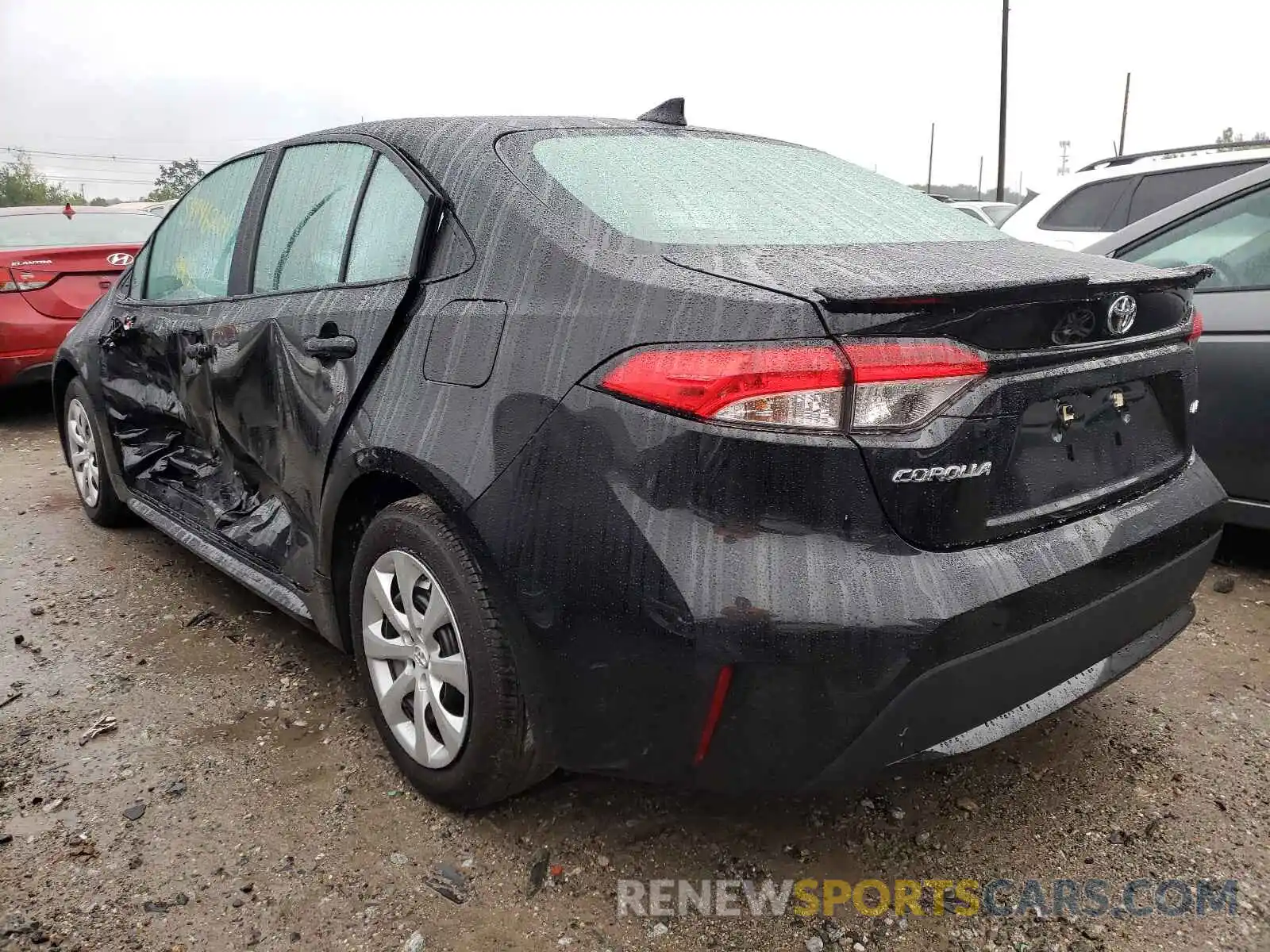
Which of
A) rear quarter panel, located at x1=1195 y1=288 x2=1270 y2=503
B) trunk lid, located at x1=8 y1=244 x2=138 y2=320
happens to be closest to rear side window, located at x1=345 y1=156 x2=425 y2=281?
rear quarter panel, located at x1=1195 y1=288 x2=1270 y2=503

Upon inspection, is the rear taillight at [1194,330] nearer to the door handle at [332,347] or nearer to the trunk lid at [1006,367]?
the trunk lid at [1006,367]

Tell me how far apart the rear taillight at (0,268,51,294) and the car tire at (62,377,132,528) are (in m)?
2.35

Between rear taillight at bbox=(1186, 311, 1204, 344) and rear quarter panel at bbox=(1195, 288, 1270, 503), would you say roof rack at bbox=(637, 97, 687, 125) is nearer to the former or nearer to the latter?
rear taillight at bbox=(1186, 311, 1204, 344)

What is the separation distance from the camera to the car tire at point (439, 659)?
6.23 ft

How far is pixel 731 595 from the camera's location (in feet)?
5.08

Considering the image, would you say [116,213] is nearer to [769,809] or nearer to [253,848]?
[253,848]

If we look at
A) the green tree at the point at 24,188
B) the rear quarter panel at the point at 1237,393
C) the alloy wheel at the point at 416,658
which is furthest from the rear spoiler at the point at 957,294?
the green tree at the point at 24,188

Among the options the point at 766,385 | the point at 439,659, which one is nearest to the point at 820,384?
the point at 766,385

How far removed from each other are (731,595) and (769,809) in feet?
2.87

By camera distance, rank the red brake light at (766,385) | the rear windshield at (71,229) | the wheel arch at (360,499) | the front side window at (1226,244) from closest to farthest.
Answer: the red brake light at (766,385) → the wheel arch at (360,499) → the front side window at (1226,244) → the rear windshield at (71,229)

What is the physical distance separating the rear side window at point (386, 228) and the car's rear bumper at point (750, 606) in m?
0.73

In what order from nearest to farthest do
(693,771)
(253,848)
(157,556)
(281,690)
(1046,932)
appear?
1. (693,771)
2. (1046,932)
3. (253,848)
4. (281,690)
5. (157,556)

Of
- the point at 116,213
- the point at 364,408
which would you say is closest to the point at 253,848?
the point at 364,408

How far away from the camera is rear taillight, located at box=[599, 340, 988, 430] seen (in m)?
1.54
